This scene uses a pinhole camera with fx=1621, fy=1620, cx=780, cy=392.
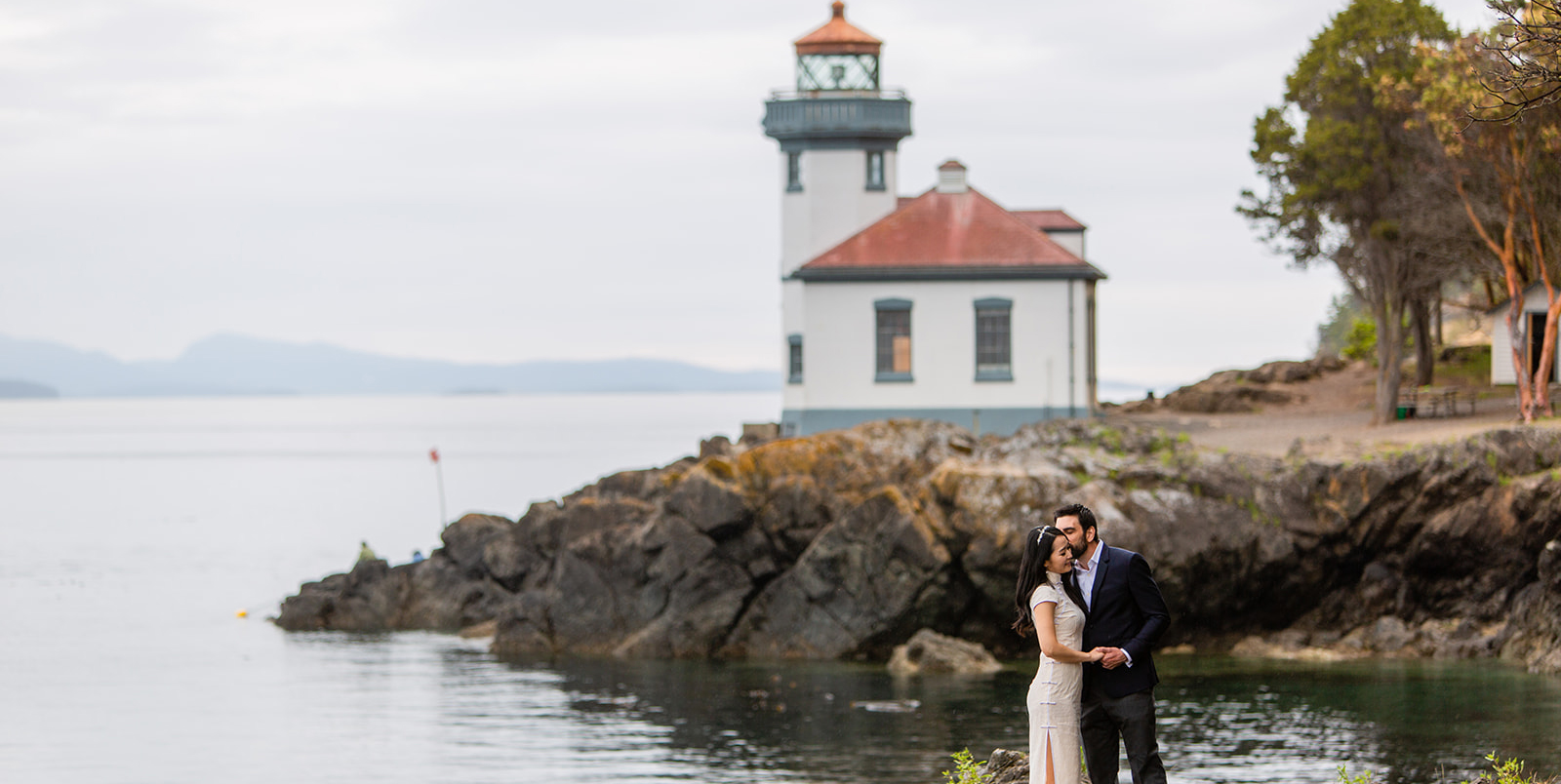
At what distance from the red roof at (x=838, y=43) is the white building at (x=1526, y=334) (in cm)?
1588

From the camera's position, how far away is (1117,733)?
946 centimetres

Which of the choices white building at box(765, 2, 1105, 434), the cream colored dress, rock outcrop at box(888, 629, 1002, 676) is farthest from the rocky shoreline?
the cream colored dress

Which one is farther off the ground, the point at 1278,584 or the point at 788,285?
the point at 788,285

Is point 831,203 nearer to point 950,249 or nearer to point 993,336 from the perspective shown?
point 950,249

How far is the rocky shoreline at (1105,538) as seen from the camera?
82.7 ft

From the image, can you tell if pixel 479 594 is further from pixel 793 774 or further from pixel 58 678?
pixel 793 774

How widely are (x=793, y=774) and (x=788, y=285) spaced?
2145 cm

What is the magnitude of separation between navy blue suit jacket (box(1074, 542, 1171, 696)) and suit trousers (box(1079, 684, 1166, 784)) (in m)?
0.07

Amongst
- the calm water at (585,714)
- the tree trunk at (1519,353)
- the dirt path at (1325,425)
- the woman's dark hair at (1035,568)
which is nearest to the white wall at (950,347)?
the dirt path at (1325,425)

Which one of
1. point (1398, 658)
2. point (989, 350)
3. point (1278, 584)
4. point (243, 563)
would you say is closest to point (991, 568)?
point (1278, 584)

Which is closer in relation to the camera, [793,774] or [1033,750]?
[1033,750]

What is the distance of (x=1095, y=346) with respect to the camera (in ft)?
124

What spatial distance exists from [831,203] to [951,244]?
3544mm

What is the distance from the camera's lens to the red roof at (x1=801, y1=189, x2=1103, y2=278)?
36.2 m
